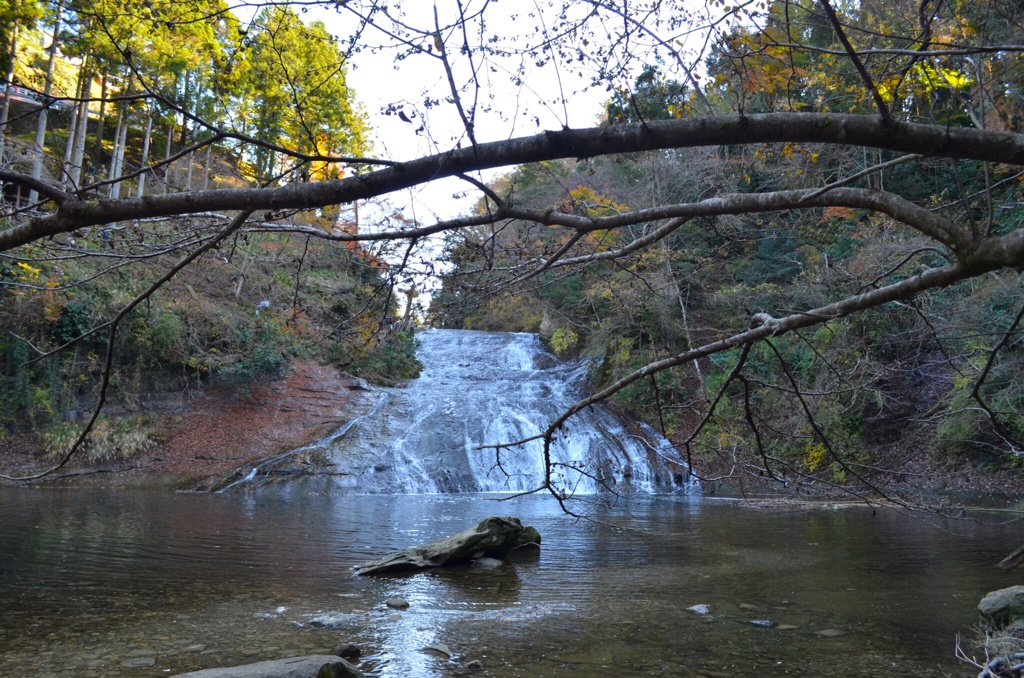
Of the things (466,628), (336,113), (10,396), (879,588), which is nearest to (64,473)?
(10,396)

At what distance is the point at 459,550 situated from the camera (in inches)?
360

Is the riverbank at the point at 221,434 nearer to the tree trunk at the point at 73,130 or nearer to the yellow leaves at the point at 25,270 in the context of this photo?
the yellow leaves at the point at 25,270

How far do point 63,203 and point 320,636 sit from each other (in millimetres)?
4293

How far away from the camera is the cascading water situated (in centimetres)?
1791

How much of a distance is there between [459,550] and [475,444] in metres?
9.69

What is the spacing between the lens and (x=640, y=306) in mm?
20891

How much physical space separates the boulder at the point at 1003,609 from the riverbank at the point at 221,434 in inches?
618

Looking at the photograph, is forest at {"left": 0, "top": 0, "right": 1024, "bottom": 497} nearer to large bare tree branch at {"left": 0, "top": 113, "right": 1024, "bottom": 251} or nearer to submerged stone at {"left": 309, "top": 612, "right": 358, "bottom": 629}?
large bare tree branch at {"left": 0, "top": 113, "right": 1024, "bottom": 251}

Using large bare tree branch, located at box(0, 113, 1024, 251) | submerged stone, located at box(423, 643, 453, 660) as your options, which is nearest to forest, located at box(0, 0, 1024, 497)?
large bare tree branch, located at box(0, 113, 1024, 251)

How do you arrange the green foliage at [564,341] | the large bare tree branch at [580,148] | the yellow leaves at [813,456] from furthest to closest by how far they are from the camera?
the green foliage at [564,341]
the yellow leaves at [813,456]
the large bare tree branch at [580,148]

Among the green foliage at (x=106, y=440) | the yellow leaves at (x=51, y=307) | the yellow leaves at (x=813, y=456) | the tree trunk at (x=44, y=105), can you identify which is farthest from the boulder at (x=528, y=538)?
the yellow leaves at (x=51, y=307)

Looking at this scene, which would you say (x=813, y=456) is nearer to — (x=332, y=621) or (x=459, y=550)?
(x=459, y=550)

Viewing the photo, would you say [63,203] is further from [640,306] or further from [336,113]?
[640,306]

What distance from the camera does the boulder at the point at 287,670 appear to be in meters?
4.32
